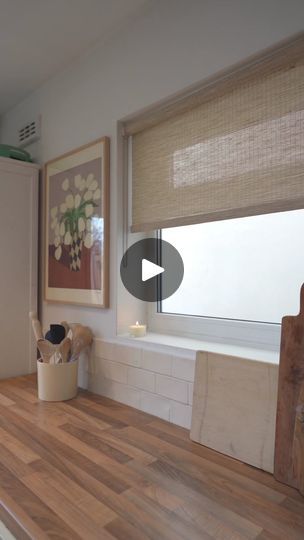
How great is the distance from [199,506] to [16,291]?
1243 mm

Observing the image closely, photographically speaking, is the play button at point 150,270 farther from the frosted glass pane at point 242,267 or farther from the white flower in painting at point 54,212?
the white flower in painting at point 54,212

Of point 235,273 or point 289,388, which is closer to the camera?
point 289,388

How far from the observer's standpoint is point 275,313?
1.08 m

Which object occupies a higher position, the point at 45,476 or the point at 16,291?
the point at 16,291

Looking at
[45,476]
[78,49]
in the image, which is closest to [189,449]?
[45,476]

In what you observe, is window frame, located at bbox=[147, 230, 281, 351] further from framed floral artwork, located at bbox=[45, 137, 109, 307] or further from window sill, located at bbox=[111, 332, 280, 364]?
framed floral artwork, located at bbox=[45, 137, 109, 307]

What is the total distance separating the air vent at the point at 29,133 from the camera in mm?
1744

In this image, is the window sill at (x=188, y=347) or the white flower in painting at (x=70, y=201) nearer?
the window sill at (x=188, y=347)

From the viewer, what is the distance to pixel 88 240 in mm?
1411

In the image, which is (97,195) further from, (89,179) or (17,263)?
(17,263)

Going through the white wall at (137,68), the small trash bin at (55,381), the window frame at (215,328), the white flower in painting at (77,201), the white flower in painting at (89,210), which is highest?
the white wall at (137,68)

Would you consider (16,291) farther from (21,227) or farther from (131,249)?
(131,249)

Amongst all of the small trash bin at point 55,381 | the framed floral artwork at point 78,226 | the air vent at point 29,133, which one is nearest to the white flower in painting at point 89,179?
the framed floral artwork at point 78,226

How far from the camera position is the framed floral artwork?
1342 millimetres
